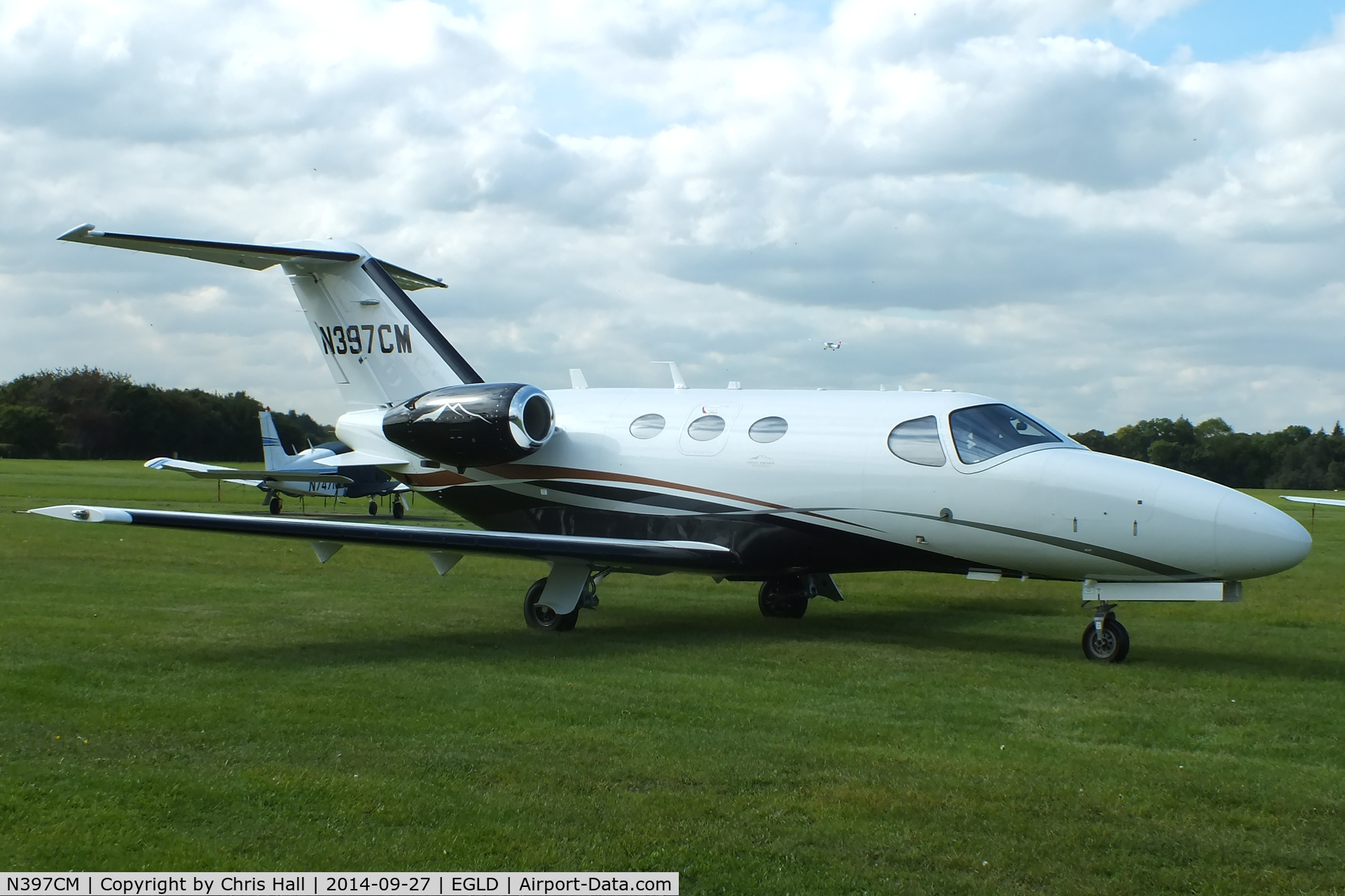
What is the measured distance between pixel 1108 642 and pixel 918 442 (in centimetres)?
264

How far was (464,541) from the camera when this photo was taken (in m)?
11.3

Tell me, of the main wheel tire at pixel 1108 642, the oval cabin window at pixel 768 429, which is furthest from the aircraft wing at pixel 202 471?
the main wheel tire at pixel 1108 642

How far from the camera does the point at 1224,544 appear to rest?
32.3 feet

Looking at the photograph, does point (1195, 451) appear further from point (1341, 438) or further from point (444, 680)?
point (444, 680)

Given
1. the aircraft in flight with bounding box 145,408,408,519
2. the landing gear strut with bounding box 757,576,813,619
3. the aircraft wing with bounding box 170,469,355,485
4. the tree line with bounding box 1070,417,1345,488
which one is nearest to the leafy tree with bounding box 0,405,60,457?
the aircraft in flight with bounding box 145,408,408,519

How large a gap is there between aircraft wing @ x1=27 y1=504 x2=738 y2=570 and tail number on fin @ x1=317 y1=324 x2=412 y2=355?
13.4 ft

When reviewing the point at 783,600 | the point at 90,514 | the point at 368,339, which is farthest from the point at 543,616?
the point at 368,339

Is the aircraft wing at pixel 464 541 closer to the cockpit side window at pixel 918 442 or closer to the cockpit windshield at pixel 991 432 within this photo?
the cockpit side window at pixel 918 442

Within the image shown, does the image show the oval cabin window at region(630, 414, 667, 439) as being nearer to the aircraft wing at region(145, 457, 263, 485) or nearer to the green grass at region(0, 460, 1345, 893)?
the green grass at region(0, 460, 1345, 893)

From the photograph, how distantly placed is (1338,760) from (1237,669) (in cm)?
353

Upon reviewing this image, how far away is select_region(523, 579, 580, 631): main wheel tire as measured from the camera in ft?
40.9

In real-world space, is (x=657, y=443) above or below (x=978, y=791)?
above

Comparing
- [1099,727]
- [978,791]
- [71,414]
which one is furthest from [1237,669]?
[71,414]
